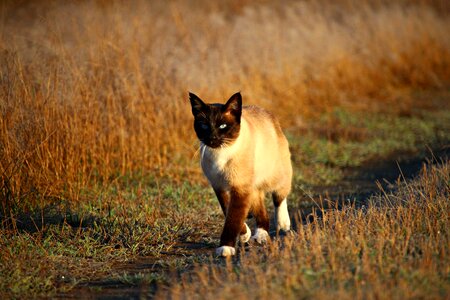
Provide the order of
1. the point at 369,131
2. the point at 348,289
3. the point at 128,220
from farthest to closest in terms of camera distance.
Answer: the point at 369,131 < the point at 128,220 < the point at 348,289

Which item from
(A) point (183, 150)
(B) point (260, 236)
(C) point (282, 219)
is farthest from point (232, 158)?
(A) point (183, 150)

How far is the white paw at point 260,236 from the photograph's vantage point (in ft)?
18.0

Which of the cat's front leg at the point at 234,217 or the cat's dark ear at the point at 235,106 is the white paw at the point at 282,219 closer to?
the cat's front leg at the point at 234,217

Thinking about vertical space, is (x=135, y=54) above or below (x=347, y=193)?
above

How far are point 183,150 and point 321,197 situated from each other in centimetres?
265

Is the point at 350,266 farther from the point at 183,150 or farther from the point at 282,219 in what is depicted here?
the point at 183,150

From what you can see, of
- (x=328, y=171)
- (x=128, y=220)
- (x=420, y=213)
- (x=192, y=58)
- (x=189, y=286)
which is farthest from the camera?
(x=192, y=58)

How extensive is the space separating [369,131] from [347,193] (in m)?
3.75

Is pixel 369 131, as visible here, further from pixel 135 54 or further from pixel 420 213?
pixel 420 213

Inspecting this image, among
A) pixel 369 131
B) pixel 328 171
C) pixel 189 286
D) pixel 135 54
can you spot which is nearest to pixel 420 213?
pixel 189 286

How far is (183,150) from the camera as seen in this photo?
28.9ft

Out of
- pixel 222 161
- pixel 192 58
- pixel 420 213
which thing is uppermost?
pixel 192 58

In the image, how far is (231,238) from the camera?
5066 mm

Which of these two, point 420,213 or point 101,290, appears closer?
point 101,290
